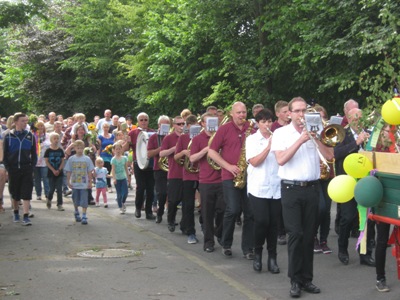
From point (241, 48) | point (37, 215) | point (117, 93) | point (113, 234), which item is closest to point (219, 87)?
point (241, 48)

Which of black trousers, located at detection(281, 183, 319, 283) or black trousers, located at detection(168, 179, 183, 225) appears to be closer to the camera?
black trousers, located at detection(281, 183, 319, 283)

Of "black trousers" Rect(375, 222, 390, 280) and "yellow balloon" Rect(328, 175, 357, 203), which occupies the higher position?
"yellow balloon" Rect(328, 175, 357, 203)

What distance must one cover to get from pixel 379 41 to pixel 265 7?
9.40 metres

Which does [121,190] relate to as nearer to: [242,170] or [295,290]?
[242,170]

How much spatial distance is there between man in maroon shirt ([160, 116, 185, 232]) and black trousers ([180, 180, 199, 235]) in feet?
2.13

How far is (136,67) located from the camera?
37562mm

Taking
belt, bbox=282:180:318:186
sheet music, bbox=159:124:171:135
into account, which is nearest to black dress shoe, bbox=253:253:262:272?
belt, bbox=282:180:318:186

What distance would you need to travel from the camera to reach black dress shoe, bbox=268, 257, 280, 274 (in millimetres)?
9508

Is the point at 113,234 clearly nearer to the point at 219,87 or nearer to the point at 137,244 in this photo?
the point at 137,244

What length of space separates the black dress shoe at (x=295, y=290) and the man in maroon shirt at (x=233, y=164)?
2.39 m

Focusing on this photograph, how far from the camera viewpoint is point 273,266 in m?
9.53

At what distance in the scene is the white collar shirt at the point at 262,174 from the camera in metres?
9.41

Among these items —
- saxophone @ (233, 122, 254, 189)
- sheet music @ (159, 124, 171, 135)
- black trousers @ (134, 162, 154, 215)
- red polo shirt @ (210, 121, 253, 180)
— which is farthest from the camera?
black trousers @ (134, 162, 154, 215)

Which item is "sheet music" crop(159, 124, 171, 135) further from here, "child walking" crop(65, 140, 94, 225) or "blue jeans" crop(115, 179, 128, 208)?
"blue jeans" crop(115, 179, 128, 208)
